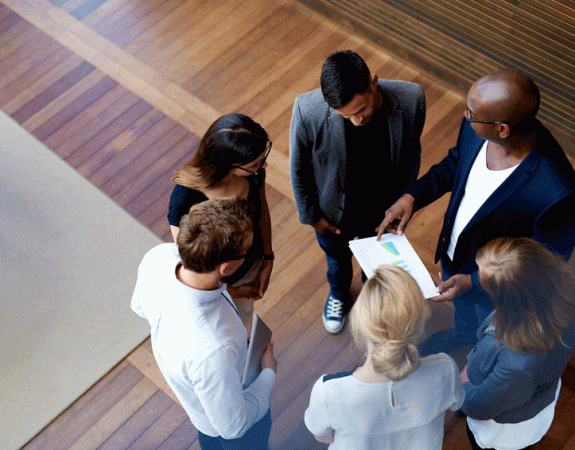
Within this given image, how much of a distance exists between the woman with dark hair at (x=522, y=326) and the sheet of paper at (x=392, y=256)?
0.43m

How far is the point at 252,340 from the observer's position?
2.09m

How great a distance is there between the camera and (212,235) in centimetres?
177

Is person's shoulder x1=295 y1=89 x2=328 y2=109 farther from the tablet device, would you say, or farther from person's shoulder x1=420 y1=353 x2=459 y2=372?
person's shoulder x1=420 y1=353 x2=459 y2=372

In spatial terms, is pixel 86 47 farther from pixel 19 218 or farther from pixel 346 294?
pixel 346 294

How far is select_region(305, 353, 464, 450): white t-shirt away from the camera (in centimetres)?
161

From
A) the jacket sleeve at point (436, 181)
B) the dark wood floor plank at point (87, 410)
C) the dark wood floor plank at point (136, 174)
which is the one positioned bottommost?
the dark wood floor plank at point (87, 410)

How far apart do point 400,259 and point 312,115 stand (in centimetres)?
77

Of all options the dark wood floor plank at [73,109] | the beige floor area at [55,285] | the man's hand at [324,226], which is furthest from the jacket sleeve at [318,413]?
the dark wood floor plank at [73,109]

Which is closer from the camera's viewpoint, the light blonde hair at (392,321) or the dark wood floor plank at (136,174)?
the light blonde hair at (392,321)

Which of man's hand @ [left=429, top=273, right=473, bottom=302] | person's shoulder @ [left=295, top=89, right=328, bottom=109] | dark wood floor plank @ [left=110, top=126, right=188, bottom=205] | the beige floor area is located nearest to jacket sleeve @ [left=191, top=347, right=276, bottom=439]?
man's hand @ [left=429, top=273, right=473, bottom=302]

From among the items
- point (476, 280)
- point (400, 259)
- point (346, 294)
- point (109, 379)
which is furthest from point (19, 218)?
point (476, 280)

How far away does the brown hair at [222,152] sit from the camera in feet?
7.02

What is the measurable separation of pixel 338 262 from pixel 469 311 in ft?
2.39

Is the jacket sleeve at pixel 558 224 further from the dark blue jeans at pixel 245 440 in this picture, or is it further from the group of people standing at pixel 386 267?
the dark blue jeans at pixel 245 440
